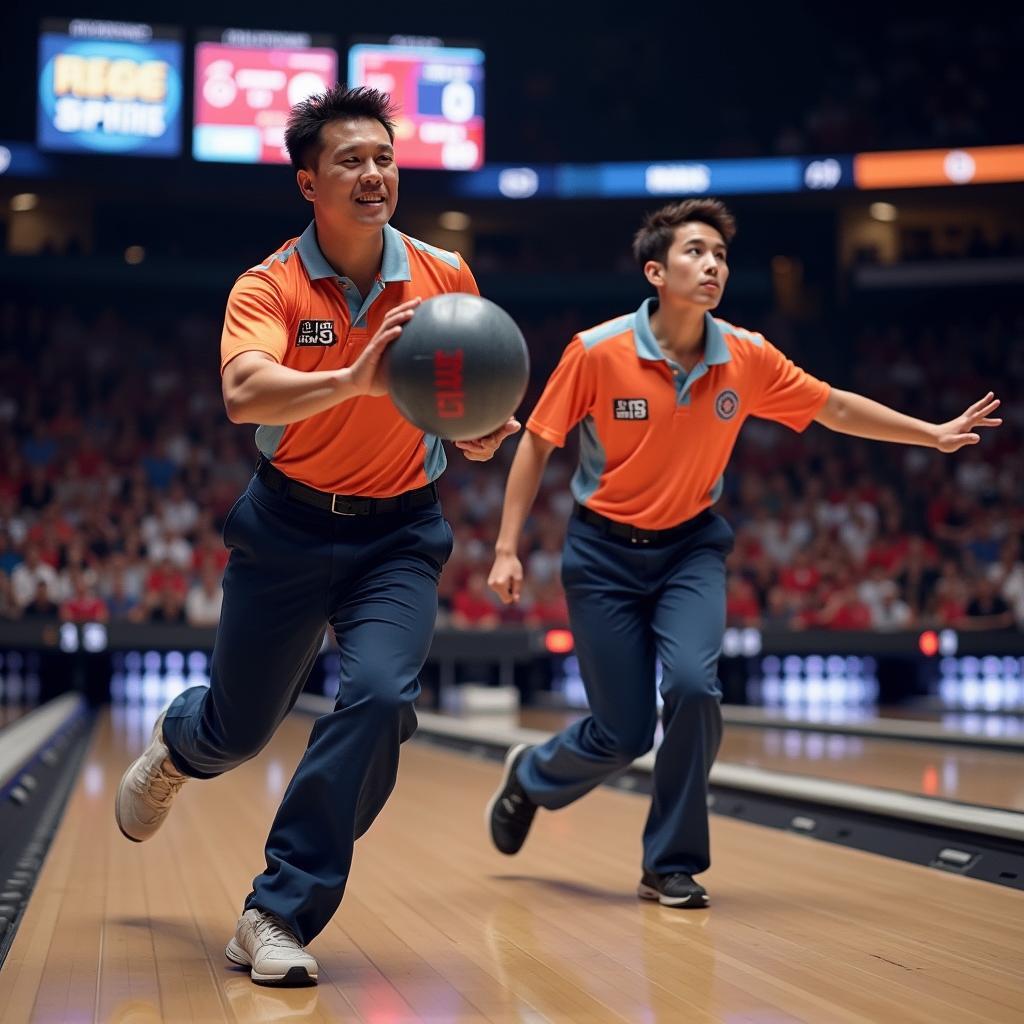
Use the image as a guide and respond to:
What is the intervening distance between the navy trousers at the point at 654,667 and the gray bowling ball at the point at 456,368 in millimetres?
1285

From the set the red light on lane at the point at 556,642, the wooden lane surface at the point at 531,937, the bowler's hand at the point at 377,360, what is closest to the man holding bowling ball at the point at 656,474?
→ the wooden lane surface at the point at 531,937

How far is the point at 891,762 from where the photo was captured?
7.10 metres

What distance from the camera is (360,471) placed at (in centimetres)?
303

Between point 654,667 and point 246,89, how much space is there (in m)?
13.3

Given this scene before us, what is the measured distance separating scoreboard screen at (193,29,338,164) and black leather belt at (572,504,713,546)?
12.7 meters

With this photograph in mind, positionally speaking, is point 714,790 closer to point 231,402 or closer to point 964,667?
point 231,402

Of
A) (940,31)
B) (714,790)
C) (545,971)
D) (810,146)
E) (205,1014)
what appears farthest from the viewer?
(940,31)

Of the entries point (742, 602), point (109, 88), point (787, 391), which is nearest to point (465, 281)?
point (787, 391)

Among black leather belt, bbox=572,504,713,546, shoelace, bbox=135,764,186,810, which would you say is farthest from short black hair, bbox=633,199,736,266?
shoelace, bbox=135,764,186,810

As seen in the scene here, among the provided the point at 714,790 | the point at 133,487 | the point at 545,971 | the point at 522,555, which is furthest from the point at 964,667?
the point at 545,971

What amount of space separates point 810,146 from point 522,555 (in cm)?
683

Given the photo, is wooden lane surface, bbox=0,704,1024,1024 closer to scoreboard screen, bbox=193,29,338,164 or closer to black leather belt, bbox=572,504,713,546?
black leather belt, bbox=572,504,713,546

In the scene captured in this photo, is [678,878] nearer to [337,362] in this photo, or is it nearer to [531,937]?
[531,937]

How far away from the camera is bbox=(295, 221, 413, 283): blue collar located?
301cm
